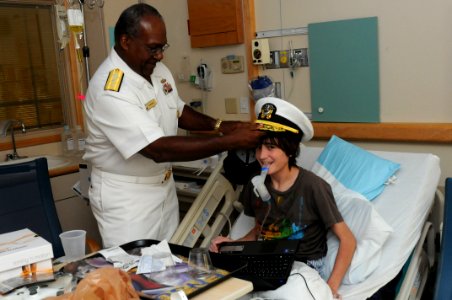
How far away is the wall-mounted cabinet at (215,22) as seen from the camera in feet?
9.82

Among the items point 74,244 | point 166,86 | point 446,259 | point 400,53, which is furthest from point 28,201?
point 400,53

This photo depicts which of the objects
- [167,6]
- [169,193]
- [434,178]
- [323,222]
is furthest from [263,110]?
[167,6]

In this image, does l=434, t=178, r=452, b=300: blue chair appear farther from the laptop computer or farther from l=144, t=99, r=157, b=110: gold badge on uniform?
l=144, t=99, r=157, b=110: gold badge on uniform

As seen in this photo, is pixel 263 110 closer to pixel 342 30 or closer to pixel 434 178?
pixel 434 178

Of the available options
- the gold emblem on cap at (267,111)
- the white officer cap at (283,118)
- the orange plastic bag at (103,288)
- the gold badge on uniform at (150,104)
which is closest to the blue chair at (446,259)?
the white officer cap at (283,118)

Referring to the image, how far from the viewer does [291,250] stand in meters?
1.57

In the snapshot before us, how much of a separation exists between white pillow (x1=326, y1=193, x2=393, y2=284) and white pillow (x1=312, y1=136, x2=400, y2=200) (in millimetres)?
113

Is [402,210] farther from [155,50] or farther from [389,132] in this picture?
[155,50]

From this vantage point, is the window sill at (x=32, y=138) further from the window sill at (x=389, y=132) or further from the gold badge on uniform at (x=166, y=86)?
the window sill at (x=389, y=132)

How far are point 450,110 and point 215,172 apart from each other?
1188mm

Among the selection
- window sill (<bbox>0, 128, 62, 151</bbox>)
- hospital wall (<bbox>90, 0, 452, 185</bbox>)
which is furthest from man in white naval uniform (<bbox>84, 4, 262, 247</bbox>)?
window sill (<bbox>0, 128, 62, 151</bbox>)

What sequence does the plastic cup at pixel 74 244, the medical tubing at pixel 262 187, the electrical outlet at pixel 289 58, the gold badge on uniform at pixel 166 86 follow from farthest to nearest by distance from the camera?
the electrical outlet at pixel 289 58
the gold badge on uniform at pixel 166 86
the medical tubing at pixel 262 187
the plastic cup at pixel 74 244

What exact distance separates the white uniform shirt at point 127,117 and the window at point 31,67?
5.12ft

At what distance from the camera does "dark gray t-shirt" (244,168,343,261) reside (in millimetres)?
1760
